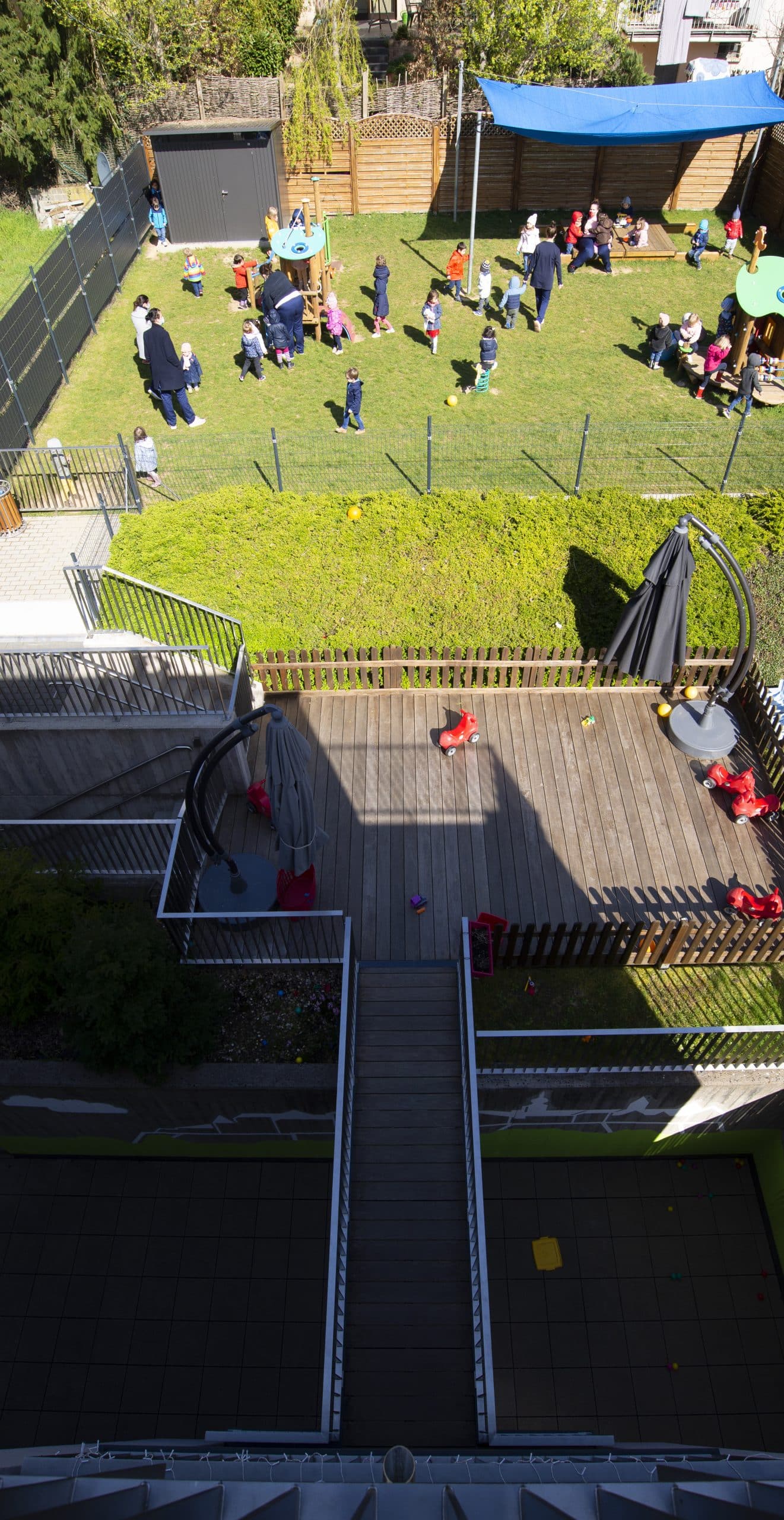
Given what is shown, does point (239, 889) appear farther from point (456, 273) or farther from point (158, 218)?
point (158, 218)

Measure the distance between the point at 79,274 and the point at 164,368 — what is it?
5240 millimetres

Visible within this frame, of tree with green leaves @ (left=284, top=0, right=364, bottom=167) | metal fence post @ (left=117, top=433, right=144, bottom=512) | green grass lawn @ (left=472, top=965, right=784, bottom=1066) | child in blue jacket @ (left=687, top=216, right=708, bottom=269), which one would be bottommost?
green grass lawn @ (left=472, top=965, right=784, bottom=1066)

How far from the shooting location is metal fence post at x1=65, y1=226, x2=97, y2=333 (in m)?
18.6

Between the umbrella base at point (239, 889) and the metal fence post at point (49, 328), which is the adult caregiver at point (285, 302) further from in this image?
the umbrella base at point (239, 889)

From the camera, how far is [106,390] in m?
18.4

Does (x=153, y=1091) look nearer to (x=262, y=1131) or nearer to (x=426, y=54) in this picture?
(x=262, y=1131)

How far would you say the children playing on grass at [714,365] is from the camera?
56.5ft

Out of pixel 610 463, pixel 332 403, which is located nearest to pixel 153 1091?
pixel 610 463

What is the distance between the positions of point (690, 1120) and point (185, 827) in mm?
6383

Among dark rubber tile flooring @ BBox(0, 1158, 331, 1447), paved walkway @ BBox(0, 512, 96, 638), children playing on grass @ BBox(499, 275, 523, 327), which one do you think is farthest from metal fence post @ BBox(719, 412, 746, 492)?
dark rubber tile flooring @ BBox(0, 1158, 331, 1447)

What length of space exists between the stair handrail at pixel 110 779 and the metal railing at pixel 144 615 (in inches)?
51.2

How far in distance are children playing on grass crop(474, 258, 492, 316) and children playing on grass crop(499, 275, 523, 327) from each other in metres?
0.36

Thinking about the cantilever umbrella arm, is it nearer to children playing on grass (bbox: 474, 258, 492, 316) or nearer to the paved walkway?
the paved walkway

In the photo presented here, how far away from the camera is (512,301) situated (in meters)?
19.0
